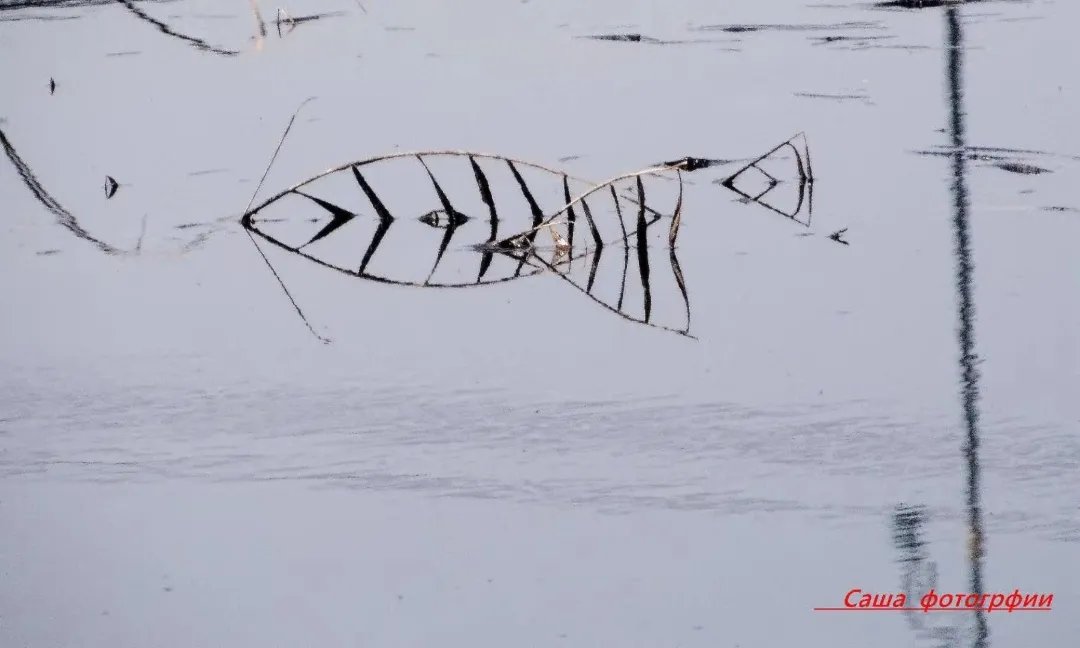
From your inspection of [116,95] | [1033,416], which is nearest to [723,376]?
[1033,416]

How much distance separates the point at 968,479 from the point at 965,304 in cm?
25

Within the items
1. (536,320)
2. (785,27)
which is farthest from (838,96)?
(536,320)

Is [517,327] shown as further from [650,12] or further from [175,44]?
[175,44]

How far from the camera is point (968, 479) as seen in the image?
1.16 metres

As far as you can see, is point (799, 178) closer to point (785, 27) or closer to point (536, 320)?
point (785, 27)

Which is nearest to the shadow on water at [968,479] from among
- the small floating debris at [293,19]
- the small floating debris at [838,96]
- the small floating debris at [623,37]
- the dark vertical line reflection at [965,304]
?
the dark vertical line reflection at [965,304]

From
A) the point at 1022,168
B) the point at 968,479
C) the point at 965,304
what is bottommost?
the point at 968,479

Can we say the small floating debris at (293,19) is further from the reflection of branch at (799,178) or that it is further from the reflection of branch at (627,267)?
the reflection of branch at (799,178)

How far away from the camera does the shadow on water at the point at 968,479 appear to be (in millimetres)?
1050

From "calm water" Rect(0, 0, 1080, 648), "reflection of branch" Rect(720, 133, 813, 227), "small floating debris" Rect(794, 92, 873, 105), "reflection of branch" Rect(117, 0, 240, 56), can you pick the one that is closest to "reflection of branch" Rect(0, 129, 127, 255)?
"calm water" Rect(0, 0, 1080, 648)

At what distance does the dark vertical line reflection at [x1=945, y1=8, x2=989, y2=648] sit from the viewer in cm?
110

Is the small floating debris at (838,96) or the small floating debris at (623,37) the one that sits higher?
the small floating debris at (623,37)

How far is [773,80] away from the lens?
5.39 feet

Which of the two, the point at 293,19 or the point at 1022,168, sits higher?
the point at 293,19
